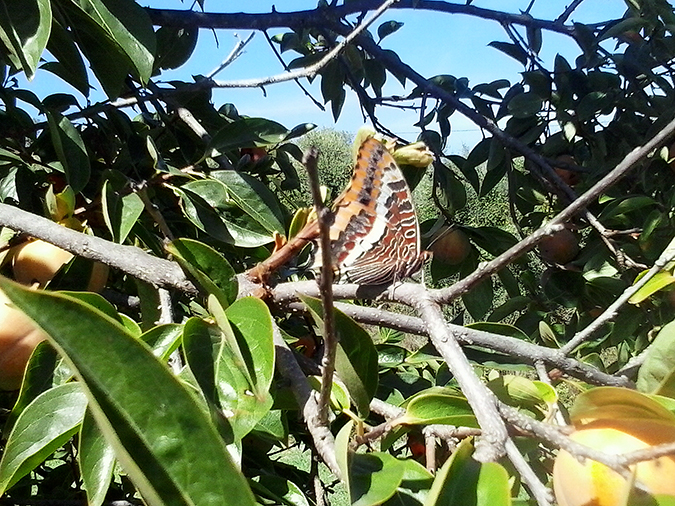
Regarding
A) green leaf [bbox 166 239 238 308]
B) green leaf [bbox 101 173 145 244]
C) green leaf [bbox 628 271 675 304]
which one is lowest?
green leaf [bbox 628 271 675 304]

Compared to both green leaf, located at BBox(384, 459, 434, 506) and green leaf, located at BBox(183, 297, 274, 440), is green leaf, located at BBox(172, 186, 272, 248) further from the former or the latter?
green leaf, located at BBox(384, 459, 434, 506)

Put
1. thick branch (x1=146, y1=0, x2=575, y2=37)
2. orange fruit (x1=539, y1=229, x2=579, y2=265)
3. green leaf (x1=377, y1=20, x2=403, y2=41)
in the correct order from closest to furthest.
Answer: thick branch (x1=146, y1=0, x2=575, y2=37) < orange fruit (x1=539, y1=229, x2=579, y2=265) < green leaf (x1=377, y1=20, x2=403, y2=41)

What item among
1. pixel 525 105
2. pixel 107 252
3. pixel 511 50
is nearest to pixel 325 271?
pixel 107 252

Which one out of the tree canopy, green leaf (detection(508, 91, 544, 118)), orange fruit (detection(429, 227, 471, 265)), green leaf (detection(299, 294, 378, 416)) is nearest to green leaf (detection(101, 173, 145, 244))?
the tree canopy

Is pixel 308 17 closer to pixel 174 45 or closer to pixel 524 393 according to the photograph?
pixel 174 45

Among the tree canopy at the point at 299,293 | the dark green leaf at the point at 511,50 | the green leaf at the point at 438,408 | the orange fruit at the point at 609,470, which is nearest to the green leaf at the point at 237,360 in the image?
the tree canopy at the point at 299,293

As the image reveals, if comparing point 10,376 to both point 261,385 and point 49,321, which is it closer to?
point 261,385

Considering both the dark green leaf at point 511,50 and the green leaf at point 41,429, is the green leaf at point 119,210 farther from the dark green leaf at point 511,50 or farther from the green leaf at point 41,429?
the dark green leaf at point 511,50

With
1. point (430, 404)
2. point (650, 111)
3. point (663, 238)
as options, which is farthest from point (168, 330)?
point (650, 111)
